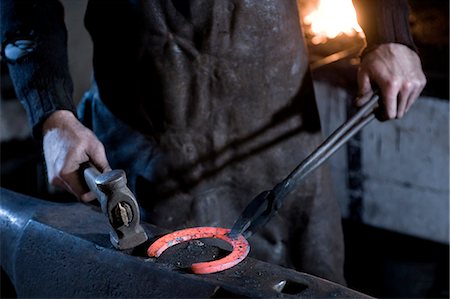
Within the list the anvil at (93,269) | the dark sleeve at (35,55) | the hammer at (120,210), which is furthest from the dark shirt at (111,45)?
the hammer at (120,210)

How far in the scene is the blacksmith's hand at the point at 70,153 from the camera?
180cm

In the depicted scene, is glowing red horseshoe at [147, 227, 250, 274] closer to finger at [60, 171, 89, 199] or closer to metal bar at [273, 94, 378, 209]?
metal bar at [273, 94, 378, 209]

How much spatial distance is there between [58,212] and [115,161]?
0.51 metres

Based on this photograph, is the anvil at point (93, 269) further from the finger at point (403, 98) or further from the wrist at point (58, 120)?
the finger at point (403, 98)

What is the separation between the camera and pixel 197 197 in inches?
84.1

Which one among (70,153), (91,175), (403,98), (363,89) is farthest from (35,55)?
(403,98)

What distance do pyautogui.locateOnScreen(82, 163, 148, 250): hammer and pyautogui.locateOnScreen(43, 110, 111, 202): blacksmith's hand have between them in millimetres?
328

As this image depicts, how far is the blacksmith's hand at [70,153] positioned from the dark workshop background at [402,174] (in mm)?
1020

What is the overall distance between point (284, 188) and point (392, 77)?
52 centimetres

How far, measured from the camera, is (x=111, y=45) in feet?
6.75

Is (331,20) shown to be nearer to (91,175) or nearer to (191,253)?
(91,175)

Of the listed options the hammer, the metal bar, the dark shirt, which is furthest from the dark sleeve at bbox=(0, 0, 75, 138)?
the metal bar

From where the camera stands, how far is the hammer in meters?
1.46

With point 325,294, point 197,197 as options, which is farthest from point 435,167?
point 325,294
